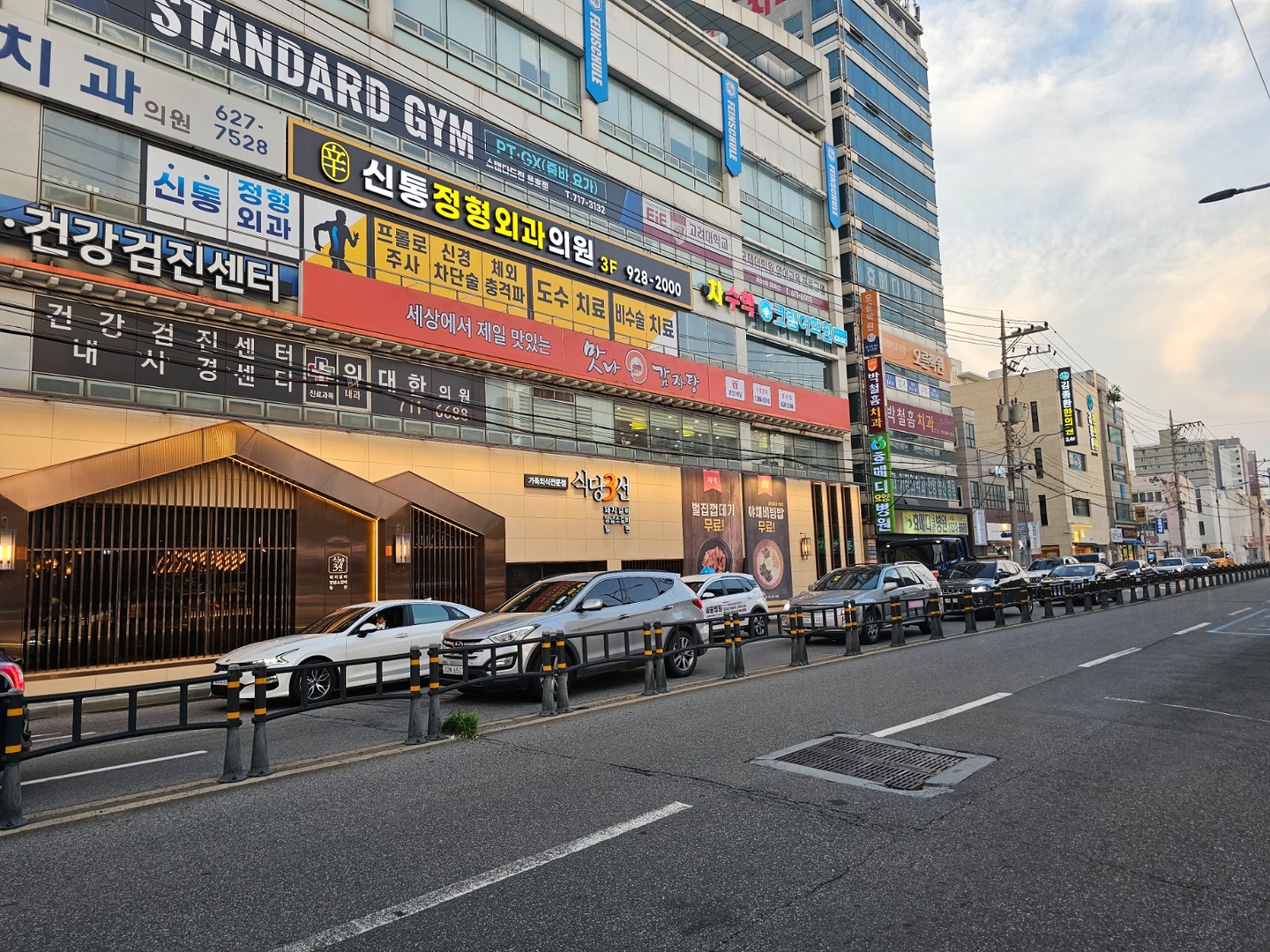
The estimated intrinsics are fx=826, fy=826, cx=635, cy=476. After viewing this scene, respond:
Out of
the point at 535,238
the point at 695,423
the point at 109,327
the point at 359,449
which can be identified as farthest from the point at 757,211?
the point at 109,327

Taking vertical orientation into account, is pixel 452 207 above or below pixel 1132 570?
above

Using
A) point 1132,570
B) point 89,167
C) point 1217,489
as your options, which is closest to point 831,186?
point 1132,570

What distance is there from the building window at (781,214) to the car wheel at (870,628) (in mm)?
21379

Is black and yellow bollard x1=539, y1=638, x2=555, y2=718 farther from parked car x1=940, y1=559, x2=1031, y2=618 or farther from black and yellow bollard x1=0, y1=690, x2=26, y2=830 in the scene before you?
parked car x1=940, y1=559, x2=1031, y2=618

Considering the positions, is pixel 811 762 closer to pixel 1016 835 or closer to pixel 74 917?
pixel 1016 835

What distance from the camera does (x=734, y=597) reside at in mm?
19719

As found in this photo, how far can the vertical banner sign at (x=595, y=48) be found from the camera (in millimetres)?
27922

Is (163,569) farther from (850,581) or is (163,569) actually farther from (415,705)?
(850,581)

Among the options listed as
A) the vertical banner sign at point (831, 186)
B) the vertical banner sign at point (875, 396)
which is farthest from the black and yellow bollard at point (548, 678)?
the vertical banner sign at point (831, 186)

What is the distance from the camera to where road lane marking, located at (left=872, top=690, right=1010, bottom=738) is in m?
8.39

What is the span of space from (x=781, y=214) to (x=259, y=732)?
116 ft

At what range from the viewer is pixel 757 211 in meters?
36.4

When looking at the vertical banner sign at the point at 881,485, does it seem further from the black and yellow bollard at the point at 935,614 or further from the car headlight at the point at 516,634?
the car headlight at the point at 516,634

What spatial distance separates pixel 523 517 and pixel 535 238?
8.49 metres
